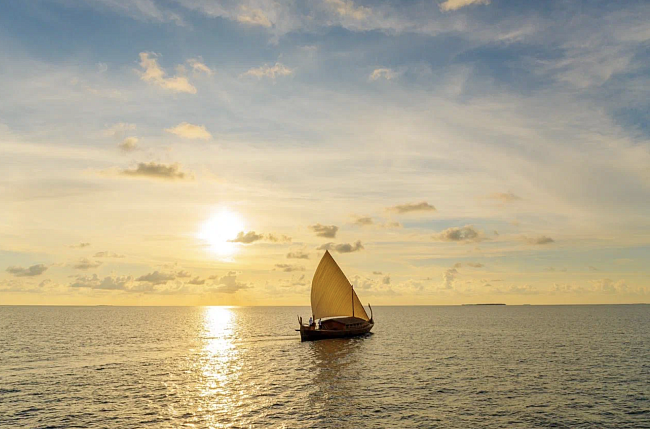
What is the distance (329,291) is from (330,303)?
3.14 metres

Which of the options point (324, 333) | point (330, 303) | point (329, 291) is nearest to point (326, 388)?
point (324, 333)

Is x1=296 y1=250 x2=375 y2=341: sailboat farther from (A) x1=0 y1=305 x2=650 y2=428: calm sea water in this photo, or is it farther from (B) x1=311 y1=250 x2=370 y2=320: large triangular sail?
(A) x1=0 y1=305 x2=650 y2=428: calm sea water

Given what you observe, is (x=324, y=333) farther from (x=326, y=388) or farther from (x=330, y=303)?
(x=326, y=388)

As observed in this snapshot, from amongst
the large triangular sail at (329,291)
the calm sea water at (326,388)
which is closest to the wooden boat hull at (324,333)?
the large triangular sail at (329,291)

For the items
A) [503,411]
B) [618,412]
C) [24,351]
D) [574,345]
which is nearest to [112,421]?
[503,411]

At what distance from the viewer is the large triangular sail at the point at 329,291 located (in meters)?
100

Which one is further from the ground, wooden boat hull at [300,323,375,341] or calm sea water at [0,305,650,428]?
wooden boat hull at [300,323,375,341]

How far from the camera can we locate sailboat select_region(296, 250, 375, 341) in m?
99.9

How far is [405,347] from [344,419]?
56.6 metres

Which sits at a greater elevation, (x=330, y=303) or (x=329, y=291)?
(x=329, y=291)

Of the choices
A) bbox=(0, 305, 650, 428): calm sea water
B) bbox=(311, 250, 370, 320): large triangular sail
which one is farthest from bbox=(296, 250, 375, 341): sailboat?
bbox=(0, 305, 650, 428): calm sea water

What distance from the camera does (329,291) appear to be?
102562 millimetres

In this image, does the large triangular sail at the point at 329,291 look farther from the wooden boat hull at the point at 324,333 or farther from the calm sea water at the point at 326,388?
the calm sea water at the point at 326,388

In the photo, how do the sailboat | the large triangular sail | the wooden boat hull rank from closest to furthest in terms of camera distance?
the wooden boat hull < the sailboat < the large triangular sail
